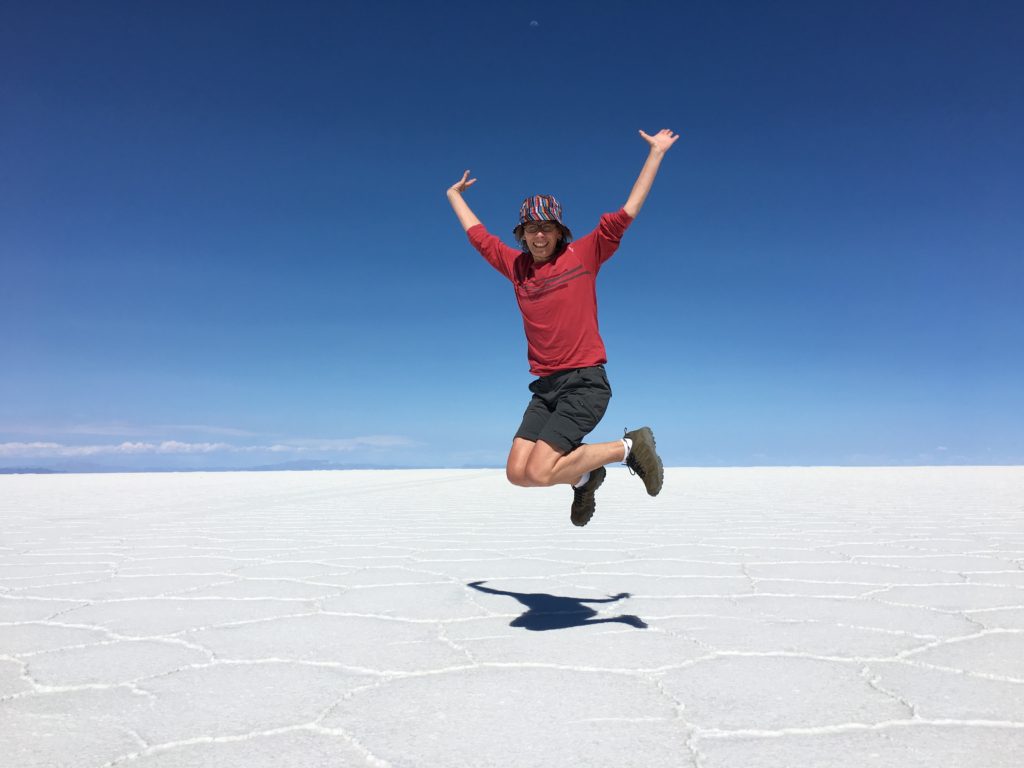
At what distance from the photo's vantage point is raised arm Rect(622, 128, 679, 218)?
2.43m

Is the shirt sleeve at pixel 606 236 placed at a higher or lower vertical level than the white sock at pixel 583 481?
higher

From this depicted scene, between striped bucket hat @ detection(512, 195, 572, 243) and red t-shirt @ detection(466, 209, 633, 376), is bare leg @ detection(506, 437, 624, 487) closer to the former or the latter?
red t-shirt @ detection(466, 209, 633, 376)

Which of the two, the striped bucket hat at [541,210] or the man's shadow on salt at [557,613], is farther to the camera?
the striped bucket hat at [541,210]

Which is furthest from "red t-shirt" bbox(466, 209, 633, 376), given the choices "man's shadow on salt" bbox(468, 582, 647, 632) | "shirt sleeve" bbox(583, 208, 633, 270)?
"man's shadow on salt" bbox(468, 582, 647, 632)

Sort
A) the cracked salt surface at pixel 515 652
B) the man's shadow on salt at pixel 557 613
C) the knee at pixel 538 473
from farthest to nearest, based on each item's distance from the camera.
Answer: the knee at pixel 538 473 → the man's shadow on salt at pixel 557 613 → the cracked salt surface at pixel 515 652

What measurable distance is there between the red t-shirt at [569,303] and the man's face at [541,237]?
36 millimetres

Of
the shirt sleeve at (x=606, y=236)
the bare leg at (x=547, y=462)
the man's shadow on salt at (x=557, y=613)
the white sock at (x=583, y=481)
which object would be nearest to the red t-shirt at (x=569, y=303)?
the shirt sleeve at (x=606, y=236)

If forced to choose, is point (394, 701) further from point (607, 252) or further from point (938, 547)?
point (938, 547)

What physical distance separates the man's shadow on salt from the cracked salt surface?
12 mm

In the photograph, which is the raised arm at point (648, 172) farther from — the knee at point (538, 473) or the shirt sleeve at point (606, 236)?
the knee at point (538, 473)

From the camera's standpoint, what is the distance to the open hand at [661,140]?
2.45 m

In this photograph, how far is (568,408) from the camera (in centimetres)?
241

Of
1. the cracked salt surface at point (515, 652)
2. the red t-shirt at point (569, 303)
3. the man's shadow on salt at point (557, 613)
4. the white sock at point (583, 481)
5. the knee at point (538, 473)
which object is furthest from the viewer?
the white sock at point (583, 481)

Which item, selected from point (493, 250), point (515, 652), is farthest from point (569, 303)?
point (515, 652)
